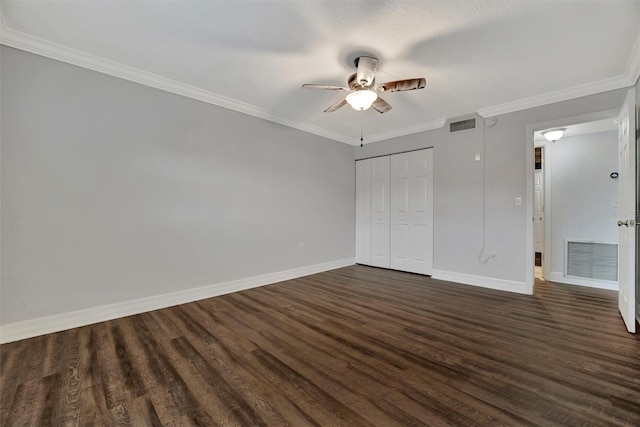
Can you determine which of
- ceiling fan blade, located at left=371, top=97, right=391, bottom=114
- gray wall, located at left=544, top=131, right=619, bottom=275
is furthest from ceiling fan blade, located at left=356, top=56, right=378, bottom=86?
gray wall, located at left=544, top=131, right=619, bottom=275

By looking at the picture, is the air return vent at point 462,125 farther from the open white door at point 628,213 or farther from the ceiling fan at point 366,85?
the ceiling fan at point 366,85

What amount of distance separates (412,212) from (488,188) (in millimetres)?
1196

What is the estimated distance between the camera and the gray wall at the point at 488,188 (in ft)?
11.5

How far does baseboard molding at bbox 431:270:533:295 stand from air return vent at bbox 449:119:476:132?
2193 millimetres

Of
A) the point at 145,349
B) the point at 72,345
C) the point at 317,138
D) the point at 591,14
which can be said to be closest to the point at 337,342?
the point at 145,349

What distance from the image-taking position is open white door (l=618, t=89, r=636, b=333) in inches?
92.4

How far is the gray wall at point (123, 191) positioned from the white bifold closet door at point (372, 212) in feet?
5.60

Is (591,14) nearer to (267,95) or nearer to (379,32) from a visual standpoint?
(379,32)

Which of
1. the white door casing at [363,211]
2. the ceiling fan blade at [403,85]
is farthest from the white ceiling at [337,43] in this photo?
the white door casing at [363,211]

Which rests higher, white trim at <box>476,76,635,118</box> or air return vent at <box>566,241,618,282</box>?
white trim at <box>476,76,635,118</box>

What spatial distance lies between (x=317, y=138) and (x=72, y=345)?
405cm

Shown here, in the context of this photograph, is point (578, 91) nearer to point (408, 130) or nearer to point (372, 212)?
point (408, 130)

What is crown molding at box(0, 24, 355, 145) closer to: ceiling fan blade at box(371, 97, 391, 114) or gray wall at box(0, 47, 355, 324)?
gray wall at box(0, 47, 355, 324)

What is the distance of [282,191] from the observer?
4230mm
